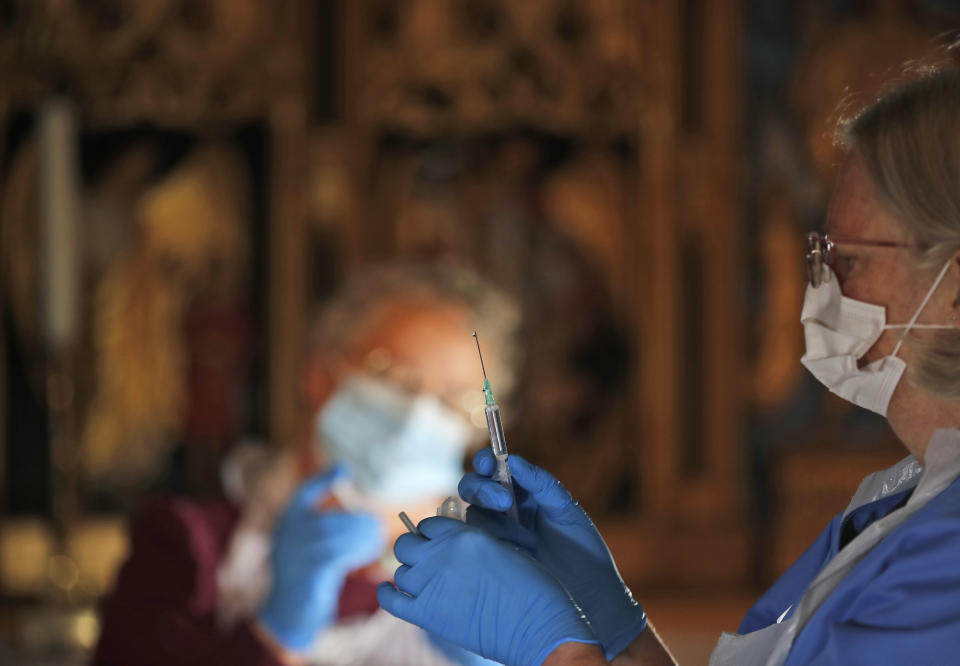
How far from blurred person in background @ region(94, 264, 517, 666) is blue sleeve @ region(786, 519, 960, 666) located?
1.04 meters

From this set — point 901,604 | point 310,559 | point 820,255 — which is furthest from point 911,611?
point 310,559

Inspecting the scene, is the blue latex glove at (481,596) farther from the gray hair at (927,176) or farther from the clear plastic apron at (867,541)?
the gray hair at (927,176)

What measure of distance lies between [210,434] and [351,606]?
2.91 metres

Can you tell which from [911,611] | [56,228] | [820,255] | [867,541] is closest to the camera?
[911,611]

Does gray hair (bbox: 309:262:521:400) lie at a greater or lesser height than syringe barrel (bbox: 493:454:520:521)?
greater

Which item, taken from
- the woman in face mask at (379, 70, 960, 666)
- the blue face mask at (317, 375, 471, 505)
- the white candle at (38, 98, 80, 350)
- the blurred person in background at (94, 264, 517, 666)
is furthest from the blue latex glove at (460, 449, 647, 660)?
the white candle at (38, 98, 80, 350)

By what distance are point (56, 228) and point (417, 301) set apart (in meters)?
1.18

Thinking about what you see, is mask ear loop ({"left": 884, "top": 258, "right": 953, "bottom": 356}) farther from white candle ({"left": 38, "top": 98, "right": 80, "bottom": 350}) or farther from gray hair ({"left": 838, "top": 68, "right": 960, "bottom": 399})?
white candle ({"left": 38, "top": 98, "right": 80, "bottom": 350})

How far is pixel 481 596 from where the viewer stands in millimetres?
1301

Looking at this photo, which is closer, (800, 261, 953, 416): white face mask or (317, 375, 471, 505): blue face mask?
(800, 261, 953, 416): white face mask

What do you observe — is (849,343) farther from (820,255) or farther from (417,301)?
(417,301)

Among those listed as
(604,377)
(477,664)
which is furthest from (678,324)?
(477,664)

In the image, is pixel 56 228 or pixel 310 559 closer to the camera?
pixel 310 559

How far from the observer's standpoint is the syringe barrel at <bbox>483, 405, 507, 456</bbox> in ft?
4.62
